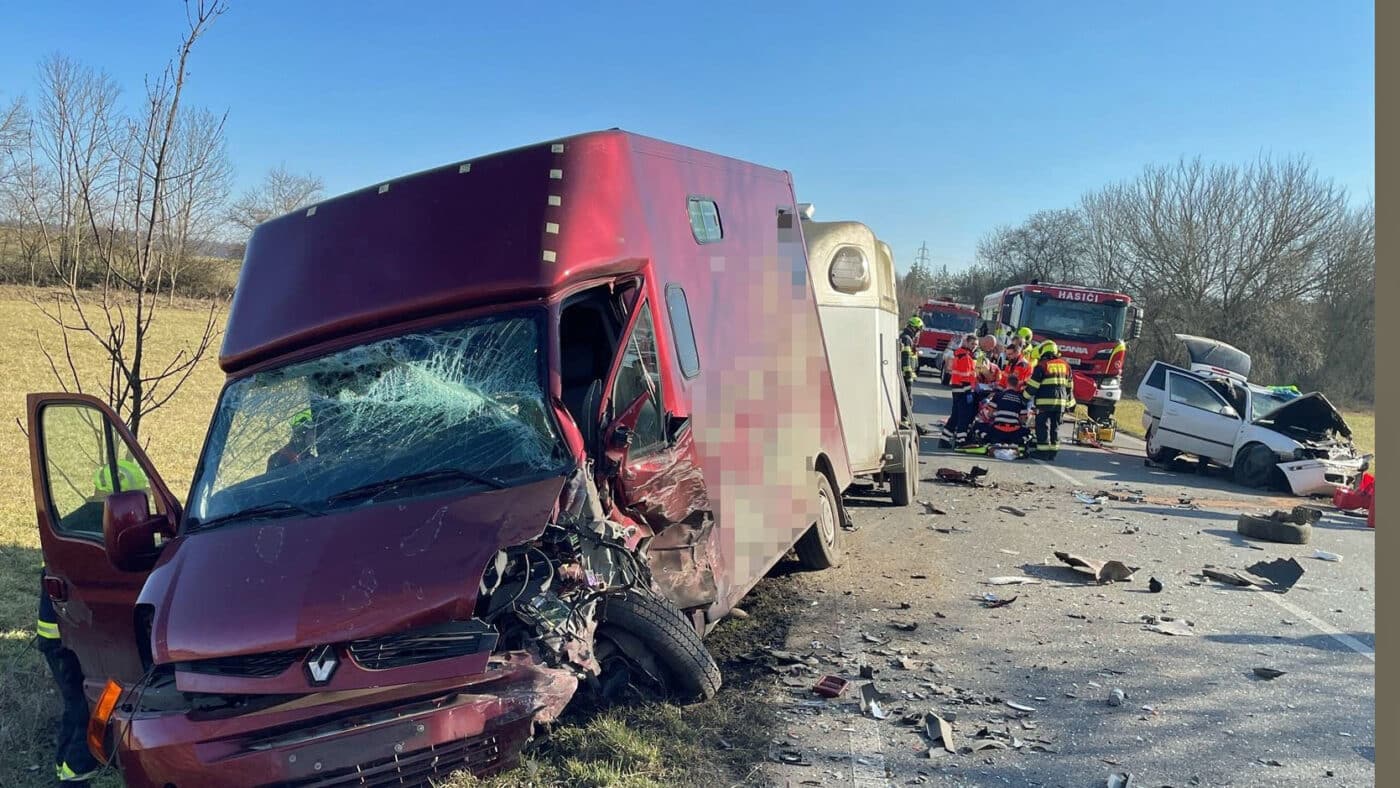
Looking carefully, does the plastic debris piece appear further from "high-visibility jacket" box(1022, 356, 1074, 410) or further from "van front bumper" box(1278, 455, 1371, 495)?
"high-visibility jacket" box(1022, 356, 1074, 410)

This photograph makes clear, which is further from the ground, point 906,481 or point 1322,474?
point 1322,474

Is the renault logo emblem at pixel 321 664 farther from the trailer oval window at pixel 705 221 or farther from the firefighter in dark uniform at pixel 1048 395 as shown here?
the firefighter in dark uniform at pixel 1048 395

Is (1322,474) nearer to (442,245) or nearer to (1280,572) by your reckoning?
(1280,572)

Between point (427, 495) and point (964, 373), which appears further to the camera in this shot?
point (964, 373)

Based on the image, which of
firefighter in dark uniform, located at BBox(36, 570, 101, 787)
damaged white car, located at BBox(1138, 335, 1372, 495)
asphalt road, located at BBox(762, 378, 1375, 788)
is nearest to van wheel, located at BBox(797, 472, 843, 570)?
asphalt road, located at BBox(762, 378, 1375, 788)

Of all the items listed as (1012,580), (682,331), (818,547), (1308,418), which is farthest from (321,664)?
(1308,418)

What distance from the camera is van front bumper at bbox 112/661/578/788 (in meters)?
3.03

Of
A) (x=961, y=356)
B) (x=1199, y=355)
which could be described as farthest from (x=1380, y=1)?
(x=1199, y=355)

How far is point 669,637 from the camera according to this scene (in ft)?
12.8

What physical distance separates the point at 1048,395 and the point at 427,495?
463 inches

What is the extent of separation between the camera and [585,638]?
3.52 metres

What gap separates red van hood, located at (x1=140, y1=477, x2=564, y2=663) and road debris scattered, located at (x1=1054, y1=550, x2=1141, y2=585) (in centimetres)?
494

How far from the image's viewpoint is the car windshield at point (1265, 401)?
487 inches

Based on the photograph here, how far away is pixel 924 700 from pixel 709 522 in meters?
1.38
